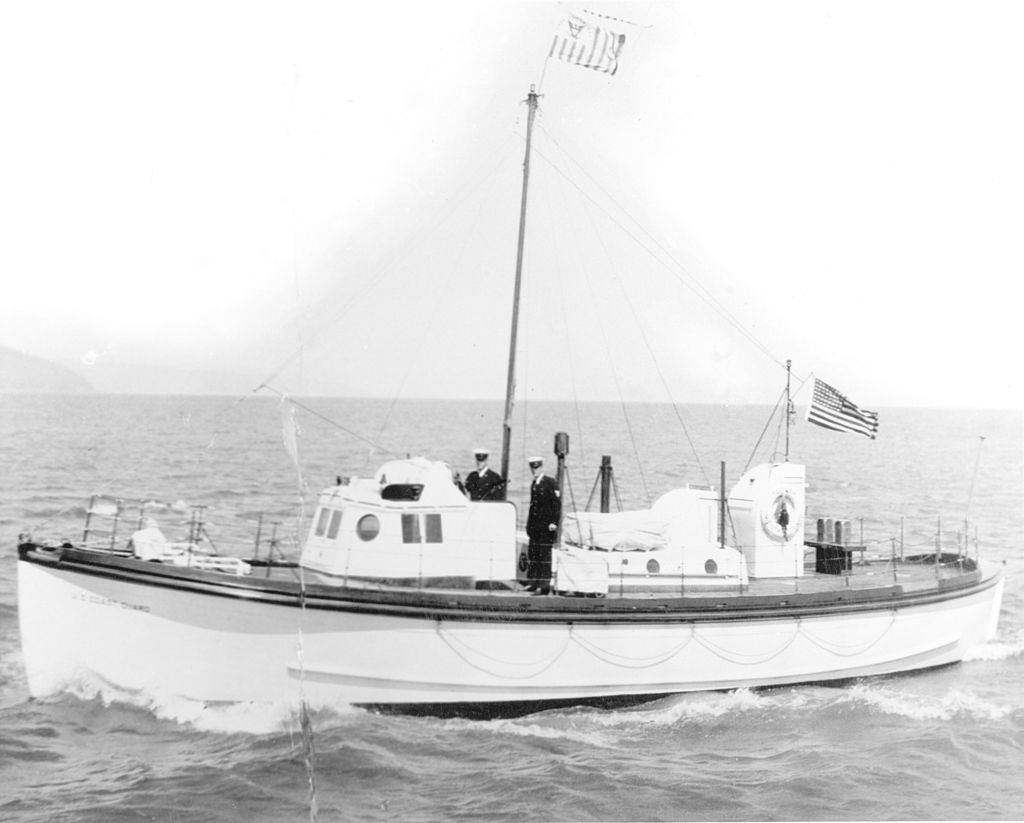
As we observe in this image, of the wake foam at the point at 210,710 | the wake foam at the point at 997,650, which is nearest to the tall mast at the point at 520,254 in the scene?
the wake foam at the point at 210,710

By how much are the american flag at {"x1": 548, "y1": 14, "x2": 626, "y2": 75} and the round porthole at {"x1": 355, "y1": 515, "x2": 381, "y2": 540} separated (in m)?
6.30

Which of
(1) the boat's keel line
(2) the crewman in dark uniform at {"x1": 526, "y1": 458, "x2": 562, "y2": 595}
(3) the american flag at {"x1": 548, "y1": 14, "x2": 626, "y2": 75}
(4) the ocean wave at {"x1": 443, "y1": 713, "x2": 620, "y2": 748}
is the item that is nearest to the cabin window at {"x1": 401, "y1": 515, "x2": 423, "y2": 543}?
(2) the crewman in dark uniform at {"x1": 526, "y1": 458, "x2": 562, "y2": 595}

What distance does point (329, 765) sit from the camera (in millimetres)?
9711

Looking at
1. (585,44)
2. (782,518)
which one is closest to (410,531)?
(782,518)

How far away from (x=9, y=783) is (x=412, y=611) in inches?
176

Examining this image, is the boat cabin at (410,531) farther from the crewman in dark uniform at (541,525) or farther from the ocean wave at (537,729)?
the ocean wave at (537,729)

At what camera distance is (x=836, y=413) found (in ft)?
46.2

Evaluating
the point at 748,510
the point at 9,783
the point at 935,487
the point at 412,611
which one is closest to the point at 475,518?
the point at 412,611

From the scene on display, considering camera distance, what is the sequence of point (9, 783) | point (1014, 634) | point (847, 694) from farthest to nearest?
point (1014, 634)
point (847, 694)
point (9, 783)

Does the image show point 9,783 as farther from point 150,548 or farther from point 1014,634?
point 1014,634

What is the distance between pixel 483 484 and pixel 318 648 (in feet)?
10.4

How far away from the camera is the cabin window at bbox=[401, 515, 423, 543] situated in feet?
38.5

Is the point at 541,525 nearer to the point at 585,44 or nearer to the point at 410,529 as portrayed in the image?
the point at 410,529

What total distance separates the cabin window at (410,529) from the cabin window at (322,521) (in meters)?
1.09
